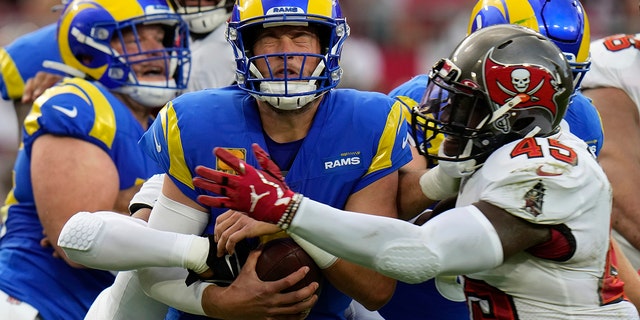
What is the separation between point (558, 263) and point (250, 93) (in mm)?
1006

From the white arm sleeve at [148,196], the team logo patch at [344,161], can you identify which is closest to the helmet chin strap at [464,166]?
the team logo patch at [344,161]

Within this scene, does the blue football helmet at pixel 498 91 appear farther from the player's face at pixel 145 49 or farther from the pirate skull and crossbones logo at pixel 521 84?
the player's face at pixel 145 49

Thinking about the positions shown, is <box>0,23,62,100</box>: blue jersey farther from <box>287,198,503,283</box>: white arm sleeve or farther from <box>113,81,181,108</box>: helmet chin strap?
<box>287,198,503,283</box>: white arm sleeve

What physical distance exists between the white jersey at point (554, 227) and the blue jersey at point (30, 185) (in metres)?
1.80

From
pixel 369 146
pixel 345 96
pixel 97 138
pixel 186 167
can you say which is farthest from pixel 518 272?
pixel 97 138

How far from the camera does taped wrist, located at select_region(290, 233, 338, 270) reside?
307 centimetres

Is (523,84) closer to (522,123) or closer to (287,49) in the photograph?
(522,123)

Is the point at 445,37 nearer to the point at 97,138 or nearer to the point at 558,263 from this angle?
the point at 97,138

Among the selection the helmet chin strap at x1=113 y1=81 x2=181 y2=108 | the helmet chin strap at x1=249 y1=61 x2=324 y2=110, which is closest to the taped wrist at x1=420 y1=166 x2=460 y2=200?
the helmet chin strap at x1=249 y1=61 x2=324 y2=110

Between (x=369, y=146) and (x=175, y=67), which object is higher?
(x=369, y=146)

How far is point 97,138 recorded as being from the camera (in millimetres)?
4363

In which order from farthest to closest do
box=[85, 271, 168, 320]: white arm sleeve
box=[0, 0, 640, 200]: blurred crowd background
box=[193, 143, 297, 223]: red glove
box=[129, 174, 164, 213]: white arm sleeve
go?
box=[0, 0, 640, 200]: blurred crowd background, box=[129, 174, 164, 213]: white arm sleeve, box=[85, 271, 168, 320]: white arm sleeve, box=[193, 143, 297, 223]: red glove

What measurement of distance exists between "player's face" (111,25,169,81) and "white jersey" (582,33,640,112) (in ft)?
5.99

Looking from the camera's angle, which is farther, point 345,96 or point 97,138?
point 97,138
